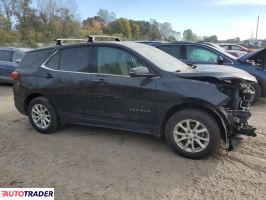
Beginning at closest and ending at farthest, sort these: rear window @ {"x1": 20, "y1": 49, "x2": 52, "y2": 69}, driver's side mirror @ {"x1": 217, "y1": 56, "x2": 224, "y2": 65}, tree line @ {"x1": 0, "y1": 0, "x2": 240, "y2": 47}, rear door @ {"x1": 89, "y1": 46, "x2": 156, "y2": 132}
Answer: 1. rear door @ {"x1": 89, "y1": 46, "x2": 156, "y2": 132}
2. rear window @ {"x1": 20, "y1": 49, "x2": 52, "y2": 69}
3. driver's side mirror @ {"x1": 217, "y1": 56, "x2": 224, "y2": 65}
4. tree line @ {"x1": 0, "y1": 0, "x2": 240, "y2": 47}

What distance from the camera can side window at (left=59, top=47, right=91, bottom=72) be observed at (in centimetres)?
551

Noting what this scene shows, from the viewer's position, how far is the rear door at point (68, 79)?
5.48 meters

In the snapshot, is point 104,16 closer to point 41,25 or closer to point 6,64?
point 41,25

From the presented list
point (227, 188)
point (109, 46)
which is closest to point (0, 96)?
point (109, 46)

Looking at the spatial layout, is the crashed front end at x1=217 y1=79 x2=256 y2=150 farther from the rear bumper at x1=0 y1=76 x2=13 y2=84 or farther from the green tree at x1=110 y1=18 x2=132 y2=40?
the green tree at x1=110 y1=18 x2=132 y2=40

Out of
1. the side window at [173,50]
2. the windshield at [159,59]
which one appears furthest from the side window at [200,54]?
the windshield at [159,59]

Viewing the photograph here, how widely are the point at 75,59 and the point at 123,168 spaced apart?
2.25 metres

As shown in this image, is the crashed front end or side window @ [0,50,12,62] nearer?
the crashed front end

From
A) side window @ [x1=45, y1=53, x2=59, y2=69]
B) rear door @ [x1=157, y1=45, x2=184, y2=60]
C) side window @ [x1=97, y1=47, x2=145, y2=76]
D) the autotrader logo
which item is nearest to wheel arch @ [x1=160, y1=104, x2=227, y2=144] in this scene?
side window @ [x1=97, y1=47, x2=145, y2=76]

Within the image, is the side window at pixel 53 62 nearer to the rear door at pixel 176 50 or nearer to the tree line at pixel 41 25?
the rear door at pixel 176 50

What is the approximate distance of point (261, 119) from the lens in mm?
6816

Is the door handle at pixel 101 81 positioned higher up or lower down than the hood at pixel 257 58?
lower down

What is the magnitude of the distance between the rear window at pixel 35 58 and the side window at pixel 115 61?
4.09 ft

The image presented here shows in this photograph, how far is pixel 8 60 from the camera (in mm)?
11859
